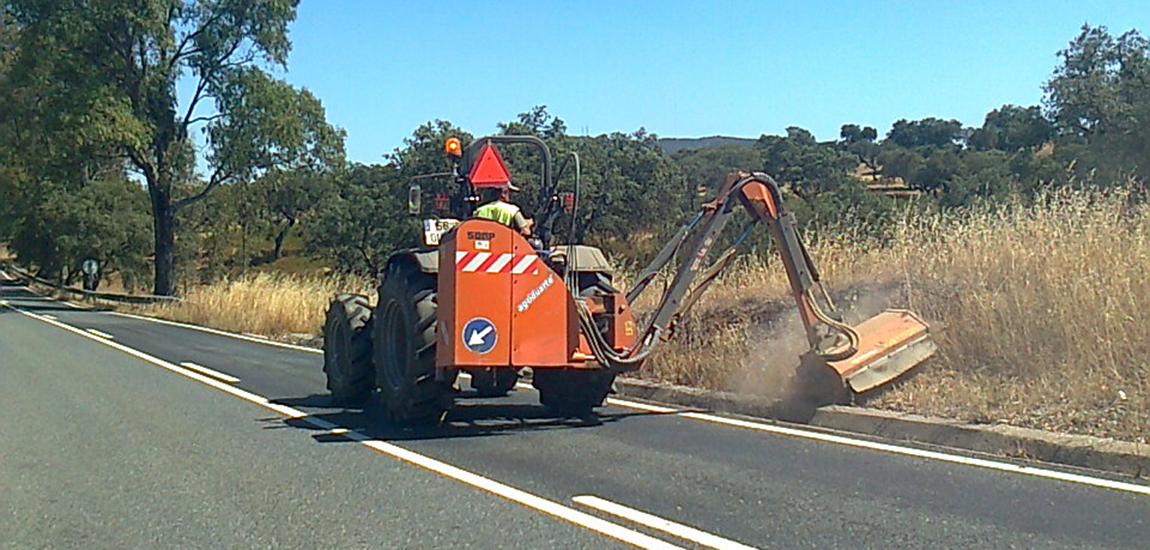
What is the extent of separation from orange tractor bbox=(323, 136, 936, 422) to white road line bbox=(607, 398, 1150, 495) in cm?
77

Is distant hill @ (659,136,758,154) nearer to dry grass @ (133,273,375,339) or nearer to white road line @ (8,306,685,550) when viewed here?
dry grass @ (133,273,375,339)

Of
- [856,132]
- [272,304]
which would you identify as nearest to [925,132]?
[856,132]

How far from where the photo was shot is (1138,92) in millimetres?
35125

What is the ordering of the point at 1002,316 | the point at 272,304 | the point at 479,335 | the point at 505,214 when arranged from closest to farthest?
the point at 479,335 → the point at 505,214 → the point at 1002,316 → the point at 272,304

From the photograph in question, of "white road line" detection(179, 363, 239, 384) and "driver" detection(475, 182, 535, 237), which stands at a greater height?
"driver" detection(475, 182, 535, 237)

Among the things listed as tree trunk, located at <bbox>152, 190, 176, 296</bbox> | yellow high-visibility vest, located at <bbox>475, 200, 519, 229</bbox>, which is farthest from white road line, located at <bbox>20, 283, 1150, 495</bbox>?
tree trunk, located at <bbox>152, 190, 176, 296</bbox>

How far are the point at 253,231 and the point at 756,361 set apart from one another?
223 ft

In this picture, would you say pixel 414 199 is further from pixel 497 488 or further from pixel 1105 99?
pixel 1105 99

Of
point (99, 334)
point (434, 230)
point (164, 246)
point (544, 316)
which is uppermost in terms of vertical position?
point (164, 246)

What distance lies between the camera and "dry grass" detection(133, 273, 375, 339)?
24516mm

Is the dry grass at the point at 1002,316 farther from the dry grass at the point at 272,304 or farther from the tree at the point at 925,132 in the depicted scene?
the tree at the point at 925,132

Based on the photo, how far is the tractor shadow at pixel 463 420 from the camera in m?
9.38

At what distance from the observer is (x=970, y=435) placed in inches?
322

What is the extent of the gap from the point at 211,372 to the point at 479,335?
750 cm
